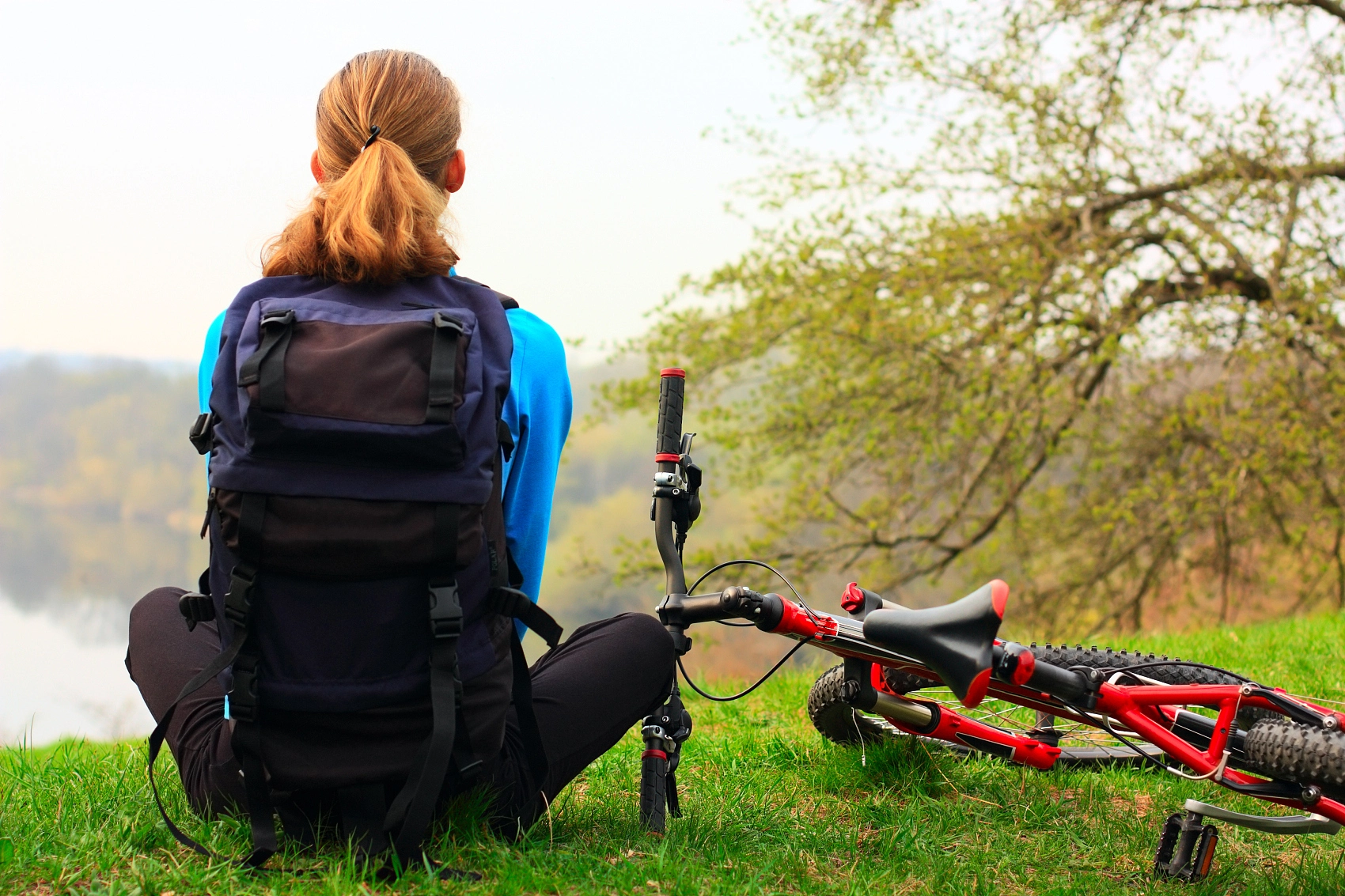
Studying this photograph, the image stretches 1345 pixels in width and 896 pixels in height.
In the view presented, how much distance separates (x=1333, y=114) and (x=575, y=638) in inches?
306

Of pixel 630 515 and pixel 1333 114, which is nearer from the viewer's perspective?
pixel 1333 114

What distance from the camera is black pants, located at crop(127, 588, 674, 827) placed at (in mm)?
2268

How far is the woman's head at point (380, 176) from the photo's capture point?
6.82 feet

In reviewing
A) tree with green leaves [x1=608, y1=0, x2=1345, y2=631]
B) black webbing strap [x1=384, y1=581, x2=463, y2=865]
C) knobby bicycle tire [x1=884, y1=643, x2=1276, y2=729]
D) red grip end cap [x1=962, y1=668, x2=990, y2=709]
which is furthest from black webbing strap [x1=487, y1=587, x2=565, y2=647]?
tree with green leaves [x1=608, y1=0, x2=1345, y2=631]

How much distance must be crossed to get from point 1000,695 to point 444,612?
1338 millimetres

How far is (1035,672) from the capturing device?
2.09 meters

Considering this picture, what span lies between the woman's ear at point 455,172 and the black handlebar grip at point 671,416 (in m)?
0.62

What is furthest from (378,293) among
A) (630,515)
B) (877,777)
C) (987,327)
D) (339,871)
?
(630,515)

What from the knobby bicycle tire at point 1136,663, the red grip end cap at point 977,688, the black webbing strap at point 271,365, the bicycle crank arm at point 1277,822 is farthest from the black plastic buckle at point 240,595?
the bicycle crank arm at point 1277,822

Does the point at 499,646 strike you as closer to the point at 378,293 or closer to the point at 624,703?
the point at 624,703

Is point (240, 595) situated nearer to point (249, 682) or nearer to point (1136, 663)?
point (249, 682)

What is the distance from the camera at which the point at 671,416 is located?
2.43 meters

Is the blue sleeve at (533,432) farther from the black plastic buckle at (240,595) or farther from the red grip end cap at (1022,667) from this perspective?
the red grip end cap at (1022,667)

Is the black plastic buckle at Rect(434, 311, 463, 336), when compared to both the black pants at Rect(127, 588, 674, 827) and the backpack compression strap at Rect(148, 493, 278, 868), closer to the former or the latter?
the backpack compression strap at Rect(148, 493, 278, 868)
